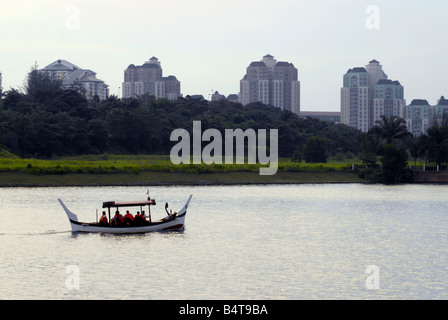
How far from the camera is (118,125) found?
121m

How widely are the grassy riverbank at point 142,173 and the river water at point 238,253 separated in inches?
740

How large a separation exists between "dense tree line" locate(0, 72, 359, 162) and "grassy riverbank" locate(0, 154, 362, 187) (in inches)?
273

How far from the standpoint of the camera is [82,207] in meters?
60.8

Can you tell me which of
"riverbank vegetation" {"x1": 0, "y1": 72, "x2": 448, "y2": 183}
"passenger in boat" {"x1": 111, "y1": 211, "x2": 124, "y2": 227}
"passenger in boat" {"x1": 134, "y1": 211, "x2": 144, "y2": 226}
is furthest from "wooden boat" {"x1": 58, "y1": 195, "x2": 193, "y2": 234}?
"riverbank vegetation" {"x1": 0, "y1": 72, "x2": 448, "y2": 183}

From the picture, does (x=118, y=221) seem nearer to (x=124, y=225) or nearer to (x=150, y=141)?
(x=124, y=225)

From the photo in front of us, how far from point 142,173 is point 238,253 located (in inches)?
2215

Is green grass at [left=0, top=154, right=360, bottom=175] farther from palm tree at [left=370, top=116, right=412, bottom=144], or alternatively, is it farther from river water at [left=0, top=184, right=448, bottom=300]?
river water at [left=0, top=184, right=448, bottom=300]

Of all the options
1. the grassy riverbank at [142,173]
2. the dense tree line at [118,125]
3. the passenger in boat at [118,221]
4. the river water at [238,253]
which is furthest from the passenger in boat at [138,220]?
the dense tree line at [118,125]

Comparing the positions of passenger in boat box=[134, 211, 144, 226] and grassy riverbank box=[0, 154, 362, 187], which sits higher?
grassy riverbank box=[0, 154, 362, 187]

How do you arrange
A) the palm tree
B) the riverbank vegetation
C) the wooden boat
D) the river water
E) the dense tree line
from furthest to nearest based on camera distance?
the dense tree line
the palm tree
the riverbank vegetation
the wooden boat
the river water

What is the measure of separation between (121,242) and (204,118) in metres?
93.0

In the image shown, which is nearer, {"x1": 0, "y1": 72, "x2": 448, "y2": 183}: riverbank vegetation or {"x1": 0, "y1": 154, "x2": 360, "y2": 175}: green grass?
{"x1": 0, "y1": 154, "x2": 360, "y2": 175}: green grass

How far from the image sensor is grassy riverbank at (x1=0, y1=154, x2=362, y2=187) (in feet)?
283
